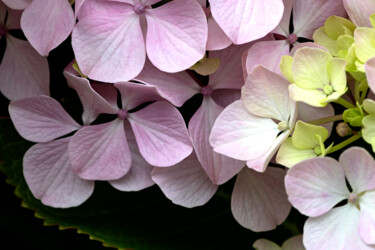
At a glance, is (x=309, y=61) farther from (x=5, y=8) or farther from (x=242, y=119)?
(x=5, y=8)

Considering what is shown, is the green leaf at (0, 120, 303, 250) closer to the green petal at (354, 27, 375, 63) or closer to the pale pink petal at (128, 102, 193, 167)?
the pale pink petal at (128, 102, 193, 167)

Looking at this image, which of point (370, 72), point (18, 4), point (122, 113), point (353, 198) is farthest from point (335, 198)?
point (18, 4)

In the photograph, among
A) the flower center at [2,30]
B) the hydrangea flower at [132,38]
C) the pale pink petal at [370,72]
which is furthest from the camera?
the flower center at [2,30]

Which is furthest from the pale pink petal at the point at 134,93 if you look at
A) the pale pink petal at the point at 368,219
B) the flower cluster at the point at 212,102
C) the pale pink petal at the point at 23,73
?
the pale pink petal at the point at 368,219

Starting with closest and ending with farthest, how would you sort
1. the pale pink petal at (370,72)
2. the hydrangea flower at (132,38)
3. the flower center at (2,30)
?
the pale pink petal at (370,72), the hydrangea flower at (132,38), the flower center at (2,30)

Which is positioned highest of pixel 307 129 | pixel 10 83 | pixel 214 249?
pixel 307 129

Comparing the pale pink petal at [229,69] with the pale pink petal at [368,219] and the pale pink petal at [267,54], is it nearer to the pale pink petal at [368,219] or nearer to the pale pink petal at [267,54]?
the pale pink petal at [267,54]

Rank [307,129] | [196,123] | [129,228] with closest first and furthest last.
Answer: [307,129] < [196,123] < [129,228]

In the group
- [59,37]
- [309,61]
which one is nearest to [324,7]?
[309,61]
